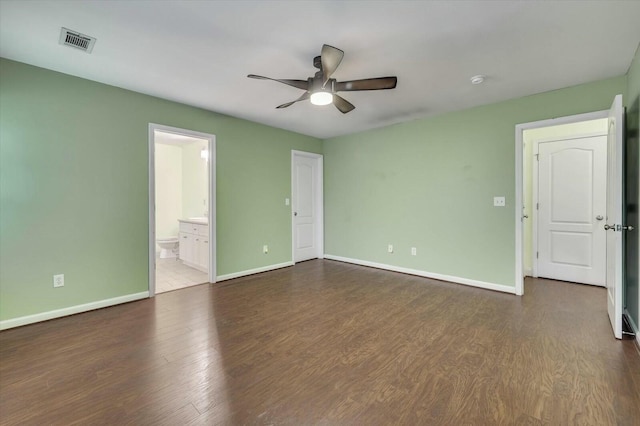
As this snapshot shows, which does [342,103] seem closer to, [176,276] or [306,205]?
[306,205]

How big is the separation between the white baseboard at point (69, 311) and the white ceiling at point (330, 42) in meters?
2.41

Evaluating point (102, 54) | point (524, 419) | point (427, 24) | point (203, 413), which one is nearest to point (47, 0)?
point (102, 54)

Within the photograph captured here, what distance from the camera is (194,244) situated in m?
4.89

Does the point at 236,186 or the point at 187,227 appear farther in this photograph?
the point at 187,227

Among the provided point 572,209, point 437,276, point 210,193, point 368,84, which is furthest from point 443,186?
point 210,193

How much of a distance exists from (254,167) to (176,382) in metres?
3.31

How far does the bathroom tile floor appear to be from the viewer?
399 cm

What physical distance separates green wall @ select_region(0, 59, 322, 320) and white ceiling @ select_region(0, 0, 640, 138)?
263 millimetres

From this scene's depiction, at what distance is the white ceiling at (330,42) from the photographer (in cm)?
189

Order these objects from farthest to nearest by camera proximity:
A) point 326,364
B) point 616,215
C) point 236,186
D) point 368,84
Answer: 1. point 236,186
2. point 368,84
3. point 616,215
4. point 326,364

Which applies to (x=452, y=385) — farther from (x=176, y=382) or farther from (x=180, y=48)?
(x=180, y=48)

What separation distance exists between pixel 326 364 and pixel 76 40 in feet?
10.4

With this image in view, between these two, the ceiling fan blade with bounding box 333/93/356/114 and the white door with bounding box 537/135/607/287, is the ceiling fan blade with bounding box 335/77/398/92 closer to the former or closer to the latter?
the ceiling fan blade with bounding box 333/93/356/114

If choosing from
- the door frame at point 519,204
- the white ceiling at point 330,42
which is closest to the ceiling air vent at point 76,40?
the white ceiling at point 330,42
